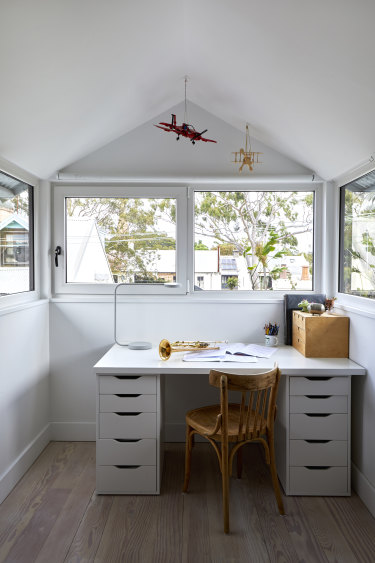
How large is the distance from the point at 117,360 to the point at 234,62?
1846 millimetres

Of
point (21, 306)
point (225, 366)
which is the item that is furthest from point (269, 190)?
point (21, 306)

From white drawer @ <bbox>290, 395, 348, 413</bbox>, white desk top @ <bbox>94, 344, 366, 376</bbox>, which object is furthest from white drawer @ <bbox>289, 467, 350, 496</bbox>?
white desk top @ <bbox>94, 344, 366, 376</bbox>

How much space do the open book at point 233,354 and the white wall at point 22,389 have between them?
1073 millimetres

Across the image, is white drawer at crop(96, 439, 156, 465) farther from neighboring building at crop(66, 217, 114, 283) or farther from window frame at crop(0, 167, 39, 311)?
neighboring building at crop(66, 217, 114, 283)

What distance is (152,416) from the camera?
257cm

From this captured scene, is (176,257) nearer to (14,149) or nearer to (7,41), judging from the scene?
(14,149)

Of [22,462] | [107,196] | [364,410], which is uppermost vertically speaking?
[107,196]

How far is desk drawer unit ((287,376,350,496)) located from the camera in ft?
8.37

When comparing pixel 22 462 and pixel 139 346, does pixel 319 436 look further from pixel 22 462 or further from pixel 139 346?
pixel 22 462

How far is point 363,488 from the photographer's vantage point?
8.30ft

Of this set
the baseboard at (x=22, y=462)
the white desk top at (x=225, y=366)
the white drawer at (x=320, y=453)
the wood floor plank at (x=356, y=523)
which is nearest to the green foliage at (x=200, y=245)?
the white desk top at (x=225, y=366)

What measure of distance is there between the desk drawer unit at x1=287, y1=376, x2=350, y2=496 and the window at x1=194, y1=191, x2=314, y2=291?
1.03 metres

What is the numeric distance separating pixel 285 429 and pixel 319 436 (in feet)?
0.65

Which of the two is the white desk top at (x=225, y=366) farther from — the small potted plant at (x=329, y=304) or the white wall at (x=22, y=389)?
the white wall at (x=22, y=389)
